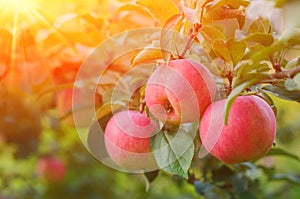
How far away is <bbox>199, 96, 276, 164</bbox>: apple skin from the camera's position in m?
0.85

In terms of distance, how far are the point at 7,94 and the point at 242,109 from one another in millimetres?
1379

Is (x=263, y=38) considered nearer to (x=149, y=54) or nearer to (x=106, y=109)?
(x=149, y=54)

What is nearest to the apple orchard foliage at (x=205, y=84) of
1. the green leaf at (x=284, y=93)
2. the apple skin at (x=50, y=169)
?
the green leaf at (x=284, y=93)

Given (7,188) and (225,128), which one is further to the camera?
(7,188)

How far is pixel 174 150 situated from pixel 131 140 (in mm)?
104

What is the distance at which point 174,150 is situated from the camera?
904 millimetres

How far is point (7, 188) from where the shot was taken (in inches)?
103

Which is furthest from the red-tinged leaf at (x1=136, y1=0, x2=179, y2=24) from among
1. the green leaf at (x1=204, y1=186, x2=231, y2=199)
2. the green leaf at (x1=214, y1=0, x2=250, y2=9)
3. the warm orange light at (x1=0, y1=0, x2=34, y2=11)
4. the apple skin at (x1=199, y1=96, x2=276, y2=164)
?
the warm orange light at (x1=0, y1=0, x2=34, y2=11)

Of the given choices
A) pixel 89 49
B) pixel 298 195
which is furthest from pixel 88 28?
pixel 298 195

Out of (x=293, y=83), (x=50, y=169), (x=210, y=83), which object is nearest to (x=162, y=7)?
(x=210, y=83)

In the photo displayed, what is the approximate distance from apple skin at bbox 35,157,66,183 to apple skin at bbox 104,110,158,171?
1.80 m

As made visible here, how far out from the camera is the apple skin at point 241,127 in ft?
2.79

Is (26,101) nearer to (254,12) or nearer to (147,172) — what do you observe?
(147,172)

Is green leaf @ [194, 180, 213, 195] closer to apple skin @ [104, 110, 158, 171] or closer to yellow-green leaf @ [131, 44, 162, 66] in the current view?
apple skin @ [104, 110, 158, 171]
